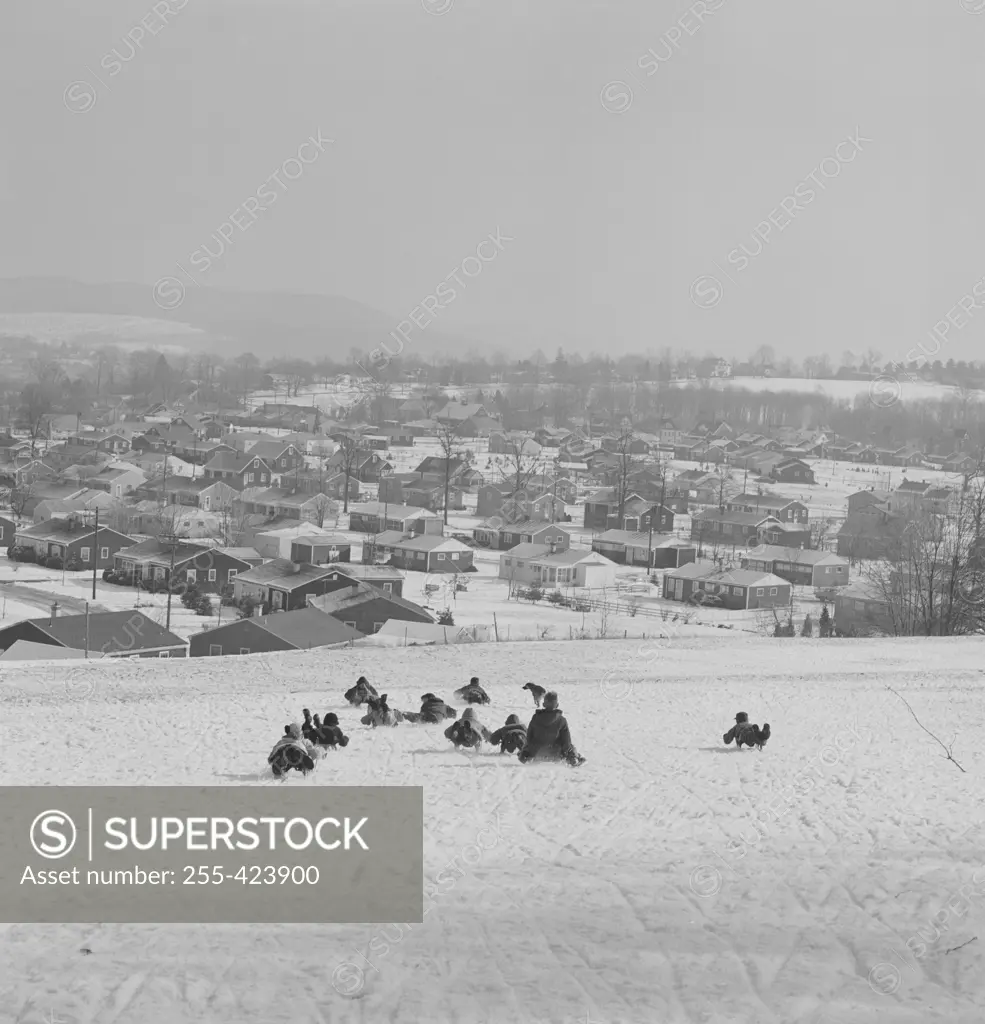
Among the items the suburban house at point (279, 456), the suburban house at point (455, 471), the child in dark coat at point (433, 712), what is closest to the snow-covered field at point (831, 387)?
the suburban house at point (279, 456)

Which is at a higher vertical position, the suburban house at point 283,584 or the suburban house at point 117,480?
the suburban house at point 283,584

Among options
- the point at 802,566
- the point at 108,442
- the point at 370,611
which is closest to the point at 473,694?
the point at 370,611

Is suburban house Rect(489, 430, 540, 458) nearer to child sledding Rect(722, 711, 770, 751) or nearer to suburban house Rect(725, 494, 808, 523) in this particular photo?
suburban house Rect(725, 494, 808, 523)

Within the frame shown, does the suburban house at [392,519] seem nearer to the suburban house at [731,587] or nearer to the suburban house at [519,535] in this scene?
the suburban house at [519,535]

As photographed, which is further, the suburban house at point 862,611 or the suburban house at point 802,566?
the suburban house at point 802,566

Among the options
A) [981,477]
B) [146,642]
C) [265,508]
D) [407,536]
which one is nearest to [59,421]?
[265,508]

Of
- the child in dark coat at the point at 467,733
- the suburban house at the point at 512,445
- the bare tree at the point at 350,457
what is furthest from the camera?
the suburban house at the point at 512,445
